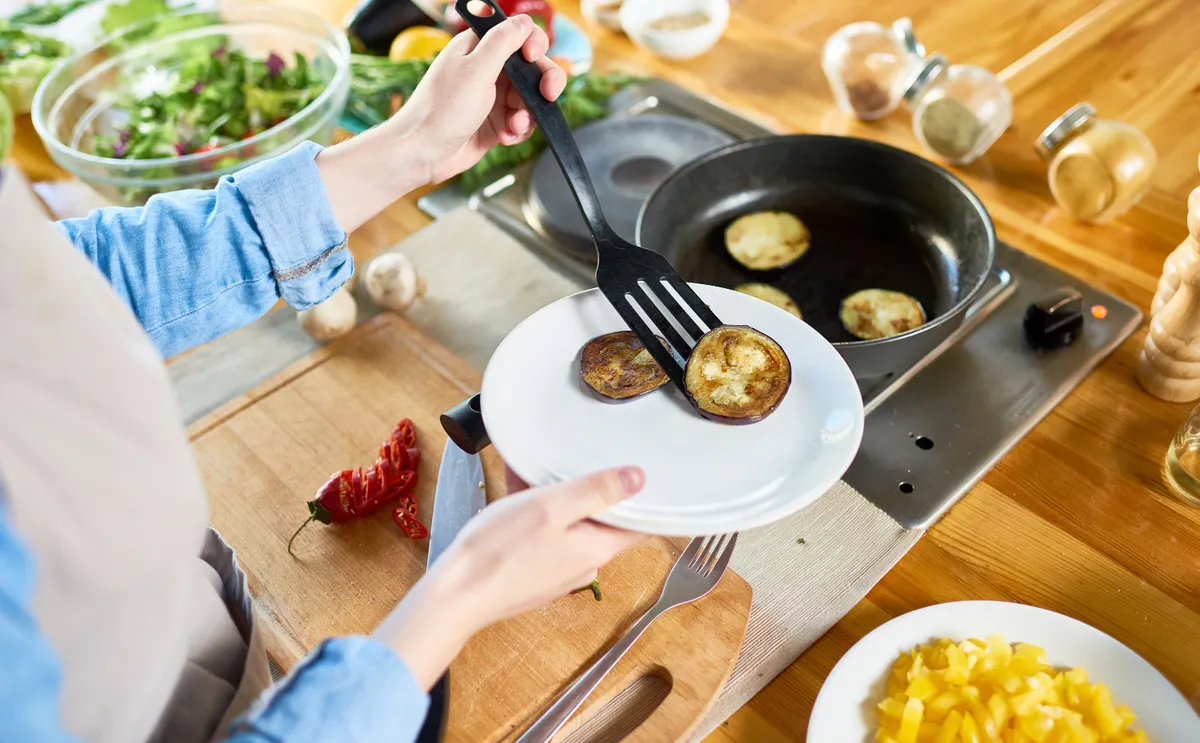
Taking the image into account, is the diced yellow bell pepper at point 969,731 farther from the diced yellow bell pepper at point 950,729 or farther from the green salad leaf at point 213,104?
the green salad leaf at point 213,104

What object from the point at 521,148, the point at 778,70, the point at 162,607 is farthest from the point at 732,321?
the point at 778,70

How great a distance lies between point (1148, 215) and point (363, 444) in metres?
1.14

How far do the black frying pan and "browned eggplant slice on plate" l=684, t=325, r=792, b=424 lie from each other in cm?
32

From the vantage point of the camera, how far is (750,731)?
2.63ft

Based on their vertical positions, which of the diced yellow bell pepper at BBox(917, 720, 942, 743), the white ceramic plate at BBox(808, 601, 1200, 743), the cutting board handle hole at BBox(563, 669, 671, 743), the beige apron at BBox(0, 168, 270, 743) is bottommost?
the cutting board handle hole at BBox(563, 669, 671, 743)

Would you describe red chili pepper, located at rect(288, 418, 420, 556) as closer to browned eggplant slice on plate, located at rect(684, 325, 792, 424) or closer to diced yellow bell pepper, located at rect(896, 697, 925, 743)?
browned eggplant slice on plate, located at rect(684, 325, 792, 424)

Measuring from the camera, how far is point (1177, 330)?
963mm

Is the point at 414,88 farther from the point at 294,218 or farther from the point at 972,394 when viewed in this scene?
the point at 972,394

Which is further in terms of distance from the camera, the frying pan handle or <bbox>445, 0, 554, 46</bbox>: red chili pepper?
<bbox>445, 0, 554, 46</bbox>: red chili pepper

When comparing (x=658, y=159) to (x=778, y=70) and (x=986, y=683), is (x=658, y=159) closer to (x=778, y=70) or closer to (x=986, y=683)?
(x=778, y=70)

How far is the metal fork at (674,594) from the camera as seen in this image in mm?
769

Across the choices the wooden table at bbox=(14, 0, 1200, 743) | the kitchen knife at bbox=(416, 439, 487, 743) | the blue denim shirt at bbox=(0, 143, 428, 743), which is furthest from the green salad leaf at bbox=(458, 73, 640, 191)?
the kitchen knife at bbox=(416, 439, 487, 743)

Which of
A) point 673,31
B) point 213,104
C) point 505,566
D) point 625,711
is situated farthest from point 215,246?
point 673,31

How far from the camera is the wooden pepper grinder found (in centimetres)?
91
